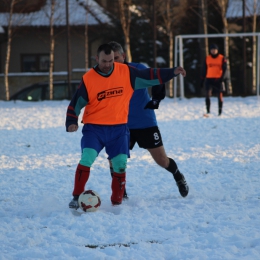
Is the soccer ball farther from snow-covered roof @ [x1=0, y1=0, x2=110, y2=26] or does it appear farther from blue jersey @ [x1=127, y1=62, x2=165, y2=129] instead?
snow-covered roof @ [x1=0, y1=0, x2=110, y2=26]

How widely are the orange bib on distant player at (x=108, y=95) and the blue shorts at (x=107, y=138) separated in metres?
0.07

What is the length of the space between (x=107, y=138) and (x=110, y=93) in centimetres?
46

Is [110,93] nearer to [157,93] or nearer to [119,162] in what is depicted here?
[157,93]

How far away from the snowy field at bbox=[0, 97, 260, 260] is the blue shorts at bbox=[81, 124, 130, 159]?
59cm

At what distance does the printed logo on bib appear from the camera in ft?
19.7

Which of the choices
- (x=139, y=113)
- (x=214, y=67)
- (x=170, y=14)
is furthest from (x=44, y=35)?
(x=139, y=113)

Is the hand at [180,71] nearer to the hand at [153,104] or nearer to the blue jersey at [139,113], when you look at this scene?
the hand at [153,104]

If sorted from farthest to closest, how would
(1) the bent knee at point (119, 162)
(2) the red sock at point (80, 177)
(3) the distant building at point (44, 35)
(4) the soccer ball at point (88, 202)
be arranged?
(3) the distant building at point (44, 35) < (1) the bent knee at point (119, 162) < (2) the red sock at point (80, 177) < (4) the soccer ball at point (88, 202)

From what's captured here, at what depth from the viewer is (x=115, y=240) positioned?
4.99 metres

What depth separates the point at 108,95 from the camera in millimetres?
6023

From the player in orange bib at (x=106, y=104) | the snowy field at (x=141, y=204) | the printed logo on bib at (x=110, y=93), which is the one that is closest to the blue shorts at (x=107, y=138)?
the player in orange bib at (x=106, y=104)

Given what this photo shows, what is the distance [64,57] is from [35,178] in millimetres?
25313

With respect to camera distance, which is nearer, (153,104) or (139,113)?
(153,104)

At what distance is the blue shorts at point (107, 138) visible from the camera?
608cm
